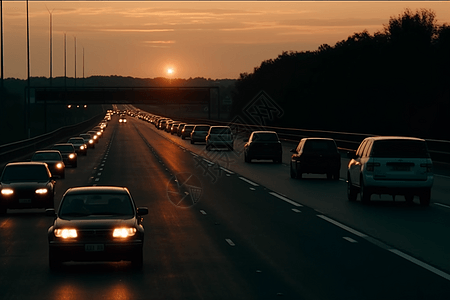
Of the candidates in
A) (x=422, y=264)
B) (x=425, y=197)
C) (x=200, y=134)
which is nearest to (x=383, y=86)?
(x=200, y=134)

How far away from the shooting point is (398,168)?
2289cm

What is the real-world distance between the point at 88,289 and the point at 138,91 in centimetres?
12213

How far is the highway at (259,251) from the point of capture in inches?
439

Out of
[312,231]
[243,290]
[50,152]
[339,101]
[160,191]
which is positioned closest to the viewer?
[243,290]

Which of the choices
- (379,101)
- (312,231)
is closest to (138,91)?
(379,101)

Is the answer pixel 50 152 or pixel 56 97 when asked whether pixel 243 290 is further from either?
pixel 56 97

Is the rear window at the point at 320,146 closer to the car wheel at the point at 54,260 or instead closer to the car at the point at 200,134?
the car wheel at the point at 54,260

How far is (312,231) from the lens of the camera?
17875mm

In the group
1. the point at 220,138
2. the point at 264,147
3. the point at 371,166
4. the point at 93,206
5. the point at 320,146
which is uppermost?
the point at 93,206

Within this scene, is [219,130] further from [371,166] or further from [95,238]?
[95,238]

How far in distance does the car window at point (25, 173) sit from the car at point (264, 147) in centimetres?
2322

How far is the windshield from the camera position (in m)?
13.2

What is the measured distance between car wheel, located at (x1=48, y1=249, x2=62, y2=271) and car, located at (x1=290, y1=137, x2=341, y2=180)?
21171 mm

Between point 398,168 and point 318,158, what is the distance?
10.7 meters
